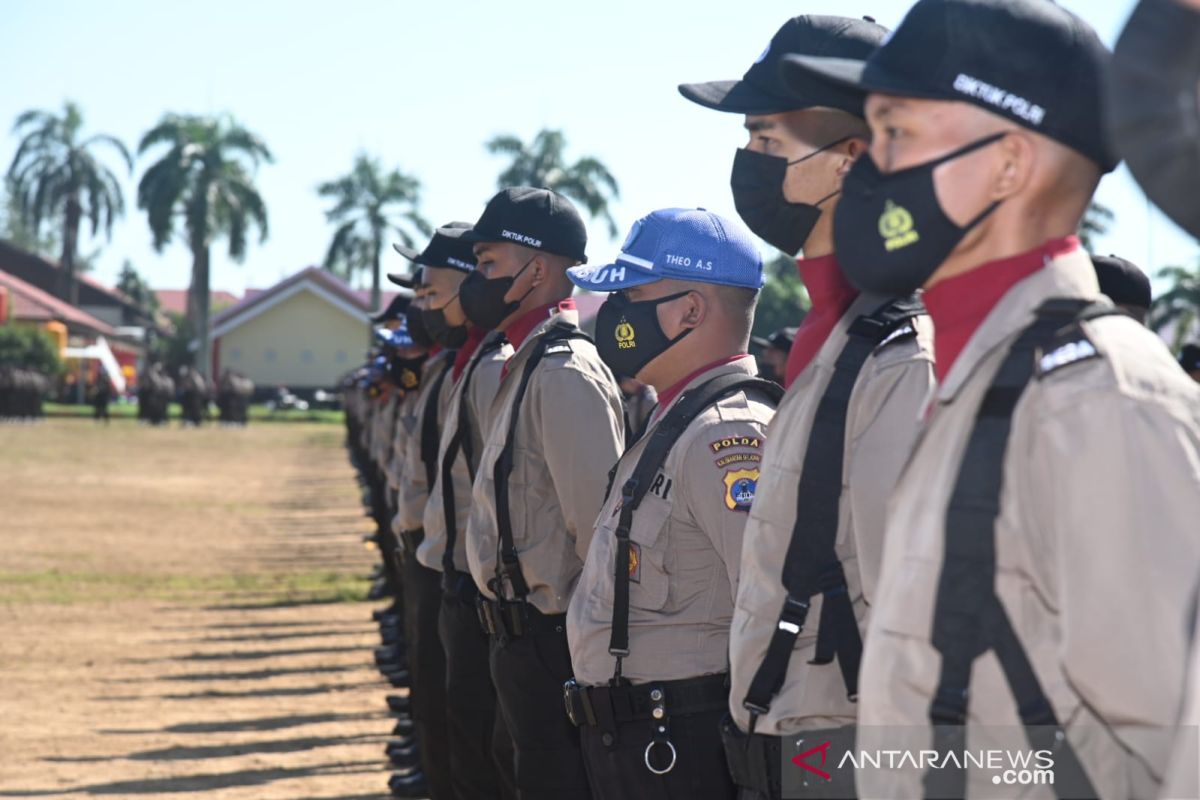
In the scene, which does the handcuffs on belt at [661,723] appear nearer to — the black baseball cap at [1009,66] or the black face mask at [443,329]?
the black baseball cap at [1009,66]

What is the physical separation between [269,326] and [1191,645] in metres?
81.0

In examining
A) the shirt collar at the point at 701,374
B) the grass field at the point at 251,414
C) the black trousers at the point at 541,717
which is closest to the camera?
the shirt collar at the point at 701,374

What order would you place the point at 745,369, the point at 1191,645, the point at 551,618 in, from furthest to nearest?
the point at 551,618, the point at 745,369, the point at 1191,645

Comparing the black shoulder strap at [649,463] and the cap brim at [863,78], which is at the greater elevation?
the cap brim at [863,78]

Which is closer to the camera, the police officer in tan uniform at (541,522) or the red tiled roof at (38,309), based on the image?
the police officer in tan uniform at (541,522)

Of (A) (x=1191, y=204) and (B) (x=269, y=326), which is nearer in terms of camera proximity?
(A) (x=1191, y=204)

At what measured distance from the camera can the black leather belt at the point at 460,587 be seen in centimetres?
630

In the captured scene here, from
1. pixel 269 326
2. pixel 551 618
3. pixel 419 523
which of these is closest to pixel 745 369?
pixel 551 618

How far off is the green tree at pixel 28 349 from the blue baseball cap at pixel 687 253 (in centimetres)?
6275

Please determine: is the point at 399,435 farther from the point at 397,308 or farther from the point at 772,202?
the point at 772,202

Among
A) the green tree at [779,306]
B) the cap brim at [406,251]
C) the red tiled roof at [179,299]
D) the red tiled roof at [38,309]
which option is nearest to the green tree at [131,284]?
the red tiled roof at [179,299]

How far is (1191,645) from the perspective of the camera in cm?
208

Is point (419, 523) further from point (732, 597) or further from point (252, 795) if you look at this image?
point (732, 597)

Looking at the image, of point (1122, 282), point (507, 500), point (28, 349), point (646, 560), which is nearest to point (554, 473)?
point (507, 500)
